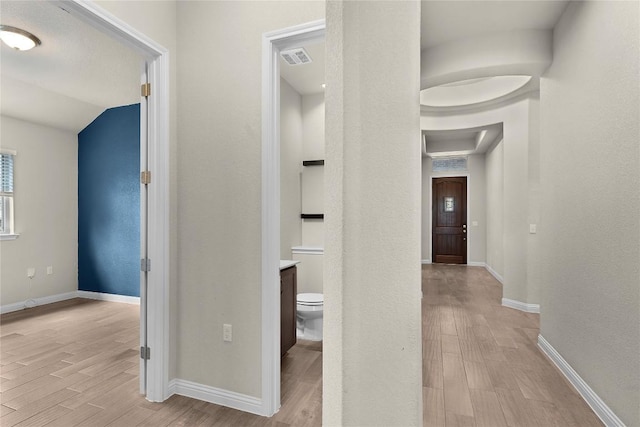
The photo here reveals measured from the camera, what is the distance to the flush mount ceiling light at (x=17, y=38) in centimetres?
275

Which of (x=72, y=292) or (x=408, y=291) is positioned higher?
(x=408, y=291)

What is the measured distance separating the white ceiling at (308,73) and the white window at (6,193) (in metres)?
3.70

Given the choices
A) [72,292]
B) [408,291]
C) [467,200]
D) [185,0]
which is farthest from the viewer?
[467,200]

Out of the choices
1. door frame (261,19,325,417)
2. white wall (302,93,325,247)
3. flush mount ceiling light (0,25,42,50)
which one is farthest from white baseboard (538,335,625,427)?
flush mount ceiling light (0,25,42,50)

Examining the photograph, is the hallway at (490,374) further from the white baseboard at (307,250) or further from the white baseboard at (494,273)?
the white baseboard at (494,273)

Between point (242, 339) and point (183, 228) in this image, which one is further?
point (183, 228)

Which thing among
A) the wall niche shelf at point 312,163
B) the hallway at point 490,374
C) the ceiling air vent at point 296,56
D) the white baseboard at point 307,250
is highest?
the ceiling air vent at point 296,56

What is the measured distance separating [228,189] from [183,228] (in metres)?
0.43

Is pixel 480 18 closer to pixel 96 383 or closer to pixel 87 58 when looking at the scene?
pixel 87 58

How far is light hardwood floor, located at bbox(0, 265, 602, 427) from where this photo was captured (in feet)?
6.54

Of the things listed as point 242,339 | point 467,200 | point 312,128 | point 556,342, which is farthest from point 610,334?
point 467,200

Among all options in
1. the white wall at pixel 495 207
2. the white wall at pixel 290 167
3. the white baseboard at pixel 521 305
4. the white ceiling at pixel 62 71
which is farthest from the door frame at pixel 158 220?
the white wall at pixel 495 207

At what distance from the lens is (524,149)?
442cm

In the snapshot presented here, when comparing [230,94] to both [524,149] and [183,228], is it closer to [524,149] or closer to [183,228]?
[183,228]
